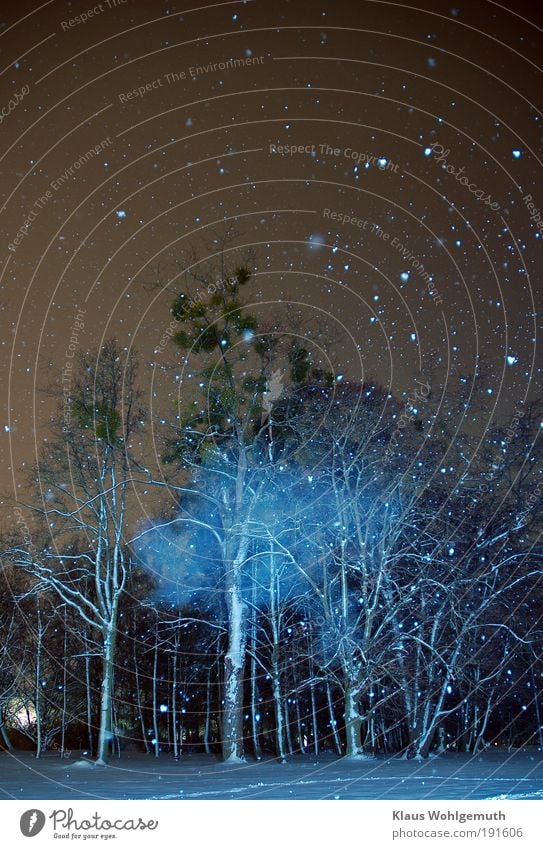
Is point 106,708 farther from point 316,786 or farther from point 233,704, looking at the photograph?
point 316,786

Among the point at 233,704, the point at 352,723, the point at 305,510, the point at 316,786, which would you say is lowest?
the point at 316,786

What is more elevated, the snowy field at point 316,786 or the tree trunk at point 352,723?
the tree trunk at point 352,723

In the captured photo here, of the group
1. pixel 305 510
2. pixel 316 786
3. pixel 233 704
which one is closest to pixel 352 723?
pixel 233 704

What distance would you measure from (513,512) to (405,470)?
11.3ft

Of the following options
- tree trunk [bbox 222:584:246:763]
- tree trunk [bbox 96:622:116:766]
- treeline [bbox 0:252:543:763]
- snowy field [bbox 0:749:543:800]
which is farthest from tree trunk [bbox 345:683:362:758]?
tree trunk [bbox 96:622:116:766]

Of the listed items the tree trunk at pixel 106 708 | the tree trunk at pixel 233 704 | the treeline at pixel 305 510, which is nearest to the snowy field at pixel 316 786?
the tree trunk at pixel 233 704

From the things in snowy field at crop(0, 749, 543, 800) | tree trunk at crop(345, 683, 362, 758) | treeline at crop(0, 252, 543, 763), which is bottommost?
snowy field at crop(0, 749, 543, 800)

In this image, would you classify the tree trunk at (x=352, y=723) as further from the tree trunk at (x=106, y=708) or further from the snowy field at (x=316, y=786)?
the tree trunk at (x=106, y=708)

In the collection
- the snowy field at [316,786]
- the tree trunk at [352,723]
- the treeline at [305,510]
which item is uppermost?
the treeline at [305,510]

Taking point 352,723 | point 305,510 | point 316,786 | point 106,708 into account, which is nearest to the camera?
point 316,786

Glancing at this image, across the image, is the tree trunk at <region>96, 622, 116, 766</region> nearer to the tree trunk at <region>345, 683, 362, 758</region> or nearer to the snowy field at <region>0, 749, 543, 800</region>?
the snowy field at <region>0, 749, 543, 800</region>

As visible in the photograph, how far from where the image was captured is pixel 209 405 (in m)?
20.2
